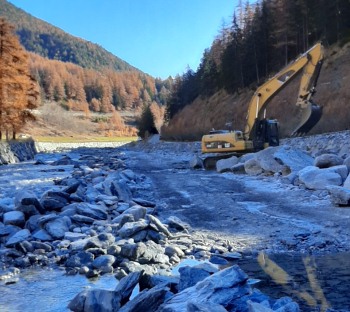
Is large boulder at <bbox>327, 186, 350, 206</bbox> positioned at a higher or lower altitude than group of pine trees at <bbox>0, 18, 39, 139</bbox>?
lower

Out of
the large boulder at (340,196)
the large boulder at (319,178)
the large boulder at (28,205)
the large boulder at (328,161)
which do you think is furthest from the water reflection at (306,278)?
the large boulder at (328,161)

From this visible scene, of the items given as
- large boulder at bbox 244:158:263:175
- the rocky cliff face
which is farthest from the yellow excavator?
the rocky cliff face

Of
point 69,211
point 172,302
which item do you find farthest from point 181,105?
point 172,302

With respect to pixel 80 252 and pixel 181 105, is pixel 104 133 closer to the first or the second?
pixel 181 105

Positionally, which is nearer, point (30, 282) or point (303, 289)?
point (303, 289)

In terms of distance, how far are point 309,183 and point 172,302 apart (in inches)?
390

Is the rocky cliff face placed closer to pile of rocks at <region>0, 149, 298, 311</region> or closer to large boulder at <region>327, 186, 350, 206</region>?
pile of rocks at <region>0, 149, 298, 311</region>

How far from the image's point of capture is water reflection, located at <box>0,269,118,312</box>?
16.0 ft

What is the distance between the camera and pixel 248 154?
20.0 metres

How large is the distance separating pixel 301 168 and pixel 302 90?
16.7 feet

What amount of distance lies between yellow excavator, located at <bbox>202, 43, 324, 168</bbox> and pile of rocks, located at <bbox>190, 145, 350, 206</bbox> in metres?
0.91

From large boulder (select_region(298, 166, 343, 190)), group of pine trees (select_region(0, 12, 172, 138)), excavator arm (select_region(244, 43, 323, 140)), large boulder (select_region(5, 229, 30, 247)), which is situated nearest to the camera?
large boulder (select_region(5, 229, 30, 247))

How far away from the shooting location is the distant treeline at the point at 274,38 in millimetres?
43406

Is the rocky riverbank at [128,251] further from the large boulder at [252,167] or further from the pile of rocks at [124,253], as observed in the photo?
the large boulder at [252,167]
